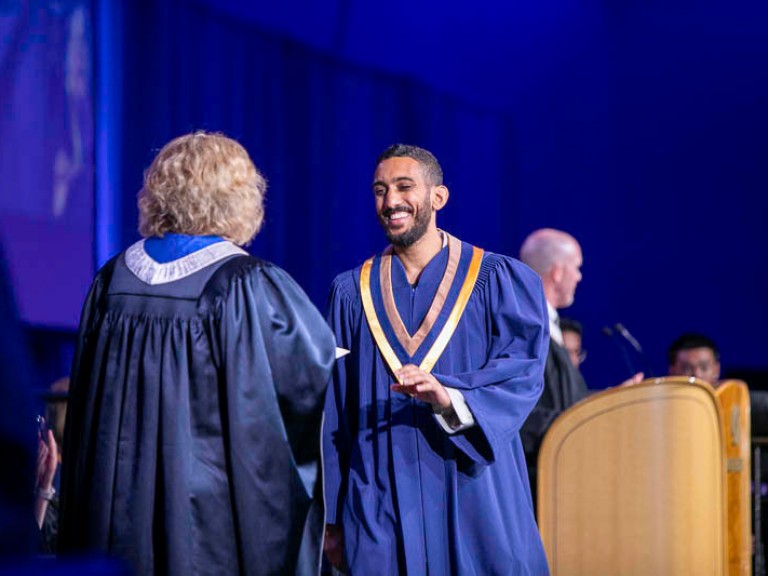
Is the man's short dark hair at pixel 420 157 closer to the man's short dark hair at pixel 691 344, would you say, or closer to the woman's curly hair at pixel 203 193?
the woman's curly hair at pixel 203 193

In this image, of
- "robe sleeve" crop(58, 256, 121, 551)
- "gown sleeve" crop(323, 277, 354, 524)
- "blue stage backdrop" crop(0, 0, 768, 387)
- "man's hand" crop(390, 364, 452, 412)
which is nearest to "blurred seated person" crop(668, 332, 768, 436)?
"blue stage backdrop" crop(0, 0, 768, 387)

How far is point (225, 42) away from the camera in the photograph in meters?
7.75

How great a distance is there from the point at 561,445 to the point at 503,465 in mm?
1079

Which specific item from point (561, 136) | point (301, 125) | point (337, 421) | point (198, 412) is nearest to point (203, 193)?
point (198, 412)

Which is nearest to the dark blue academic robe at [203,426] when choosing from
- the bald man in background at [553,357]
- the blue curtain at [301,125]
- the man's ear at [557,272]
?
the bald man in background at [553,357]

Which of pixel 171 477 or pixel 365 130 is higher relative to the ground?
pixel 365 130

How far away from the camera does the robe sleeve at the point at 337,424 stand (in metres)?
3.72

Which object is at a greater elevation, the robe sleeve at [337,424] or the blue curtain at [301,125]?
the blue curtain at [301,125]

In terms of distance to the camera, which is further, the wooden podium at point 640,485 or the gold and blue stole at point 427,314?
the wooden podium at point 640,485

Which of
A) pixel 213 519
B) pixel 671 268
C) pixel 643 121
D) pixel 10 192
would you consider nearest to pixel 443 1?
pixel 643 121

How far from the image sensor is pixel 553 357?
559 cm

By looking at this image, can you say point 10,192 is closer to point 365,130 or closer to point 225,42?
point 225,42

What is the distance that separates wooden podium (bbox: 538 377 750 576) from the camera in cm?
448

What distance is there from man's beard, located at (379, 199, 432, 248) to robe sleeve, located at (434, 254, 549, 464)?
23cm
